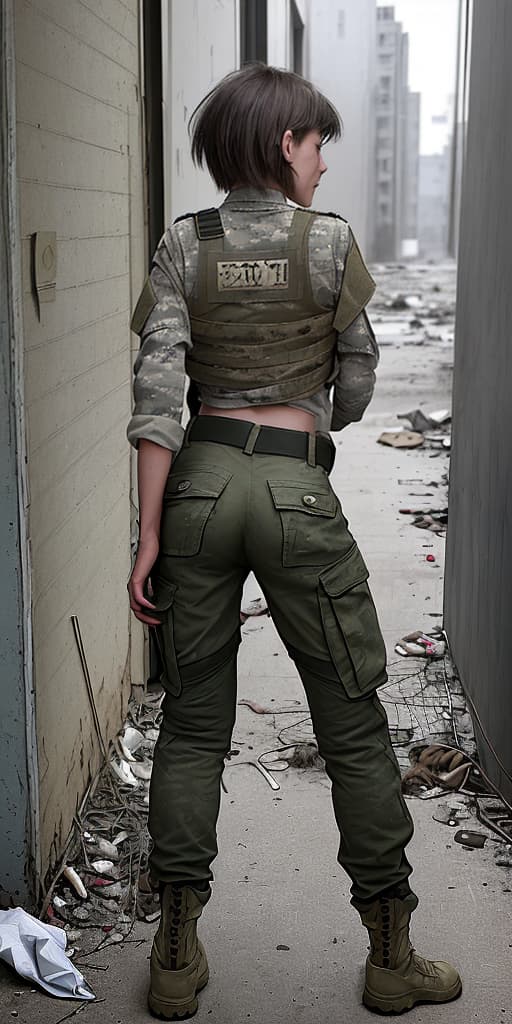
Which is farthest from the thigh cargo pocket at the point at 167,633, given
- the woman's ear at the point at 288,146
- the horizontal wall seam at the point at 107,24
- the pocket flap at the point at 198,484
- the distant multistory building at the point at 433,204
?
the distant multistory building at the point at 433,204

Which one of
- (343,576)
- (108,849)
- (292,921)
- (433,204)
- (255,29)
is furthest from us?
(433,204)

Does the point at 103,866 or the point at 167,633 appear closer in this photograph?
the point at 167,633

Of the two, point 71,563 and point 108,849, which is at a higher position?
point 71,563

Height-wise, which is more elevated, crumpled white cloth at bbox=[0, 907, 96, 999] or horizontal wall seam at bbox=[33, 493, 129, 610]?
horizontal wall seam at bbox=[33, 493, 129, 610]

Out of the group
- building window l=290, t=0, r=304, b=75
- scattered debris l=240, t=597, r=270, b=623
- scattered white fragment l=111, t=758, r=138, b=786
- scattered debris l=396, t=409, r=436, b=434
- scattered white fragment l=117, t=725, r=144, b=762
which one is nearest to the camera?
scattered white fragment l=111, t=758, r=138, b=786

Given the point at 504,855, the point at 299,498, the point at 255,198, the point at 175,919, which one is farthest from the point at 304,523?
the point at 504,855

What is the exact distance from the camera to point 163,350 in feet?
6.50

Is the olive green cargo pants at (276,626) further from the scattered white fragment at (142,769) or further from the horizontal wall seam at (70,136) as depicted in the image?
the scattered white fragment at (142,769)

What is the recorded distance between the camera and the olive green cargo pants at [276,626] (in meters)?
1.99

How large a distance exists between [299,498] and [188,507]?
190mm

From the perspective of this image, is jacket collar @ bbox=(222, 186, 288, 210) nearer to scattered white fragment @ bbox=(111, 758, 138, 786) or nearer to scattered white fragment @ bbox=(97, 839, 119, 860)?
scattered white fragment @ bbox=(97, 839, 119, 860)

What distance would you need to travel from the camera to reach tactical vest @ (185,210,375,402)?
1.96m

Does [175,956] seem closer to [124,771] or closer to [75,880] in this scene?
[75,880]

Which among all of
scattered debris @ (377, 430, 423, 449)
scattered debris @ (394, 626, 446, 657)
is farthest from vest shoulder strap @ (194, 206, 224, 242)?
scattered debris @ (377, 430, 423, 449)
